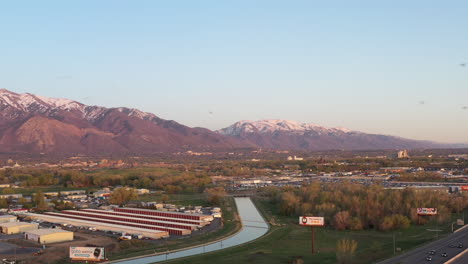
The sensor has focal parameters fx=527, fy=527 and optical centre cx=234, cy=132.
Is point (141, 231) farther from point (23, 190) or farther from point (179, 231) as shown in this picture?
point (23, 190)

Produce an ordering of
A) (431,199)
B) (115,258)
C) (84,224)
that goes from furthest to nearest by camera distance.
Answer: (431,199)
(84,224)
(115,258)

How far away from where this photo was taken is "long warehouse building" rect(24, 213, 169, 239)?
157 ft

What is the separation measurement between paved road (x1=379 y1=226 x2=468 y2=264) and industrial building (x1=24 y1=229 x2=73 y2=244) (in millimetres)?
27292

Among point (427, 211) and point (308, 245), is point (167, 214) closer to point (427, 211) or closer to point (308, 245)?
point (308, 245)

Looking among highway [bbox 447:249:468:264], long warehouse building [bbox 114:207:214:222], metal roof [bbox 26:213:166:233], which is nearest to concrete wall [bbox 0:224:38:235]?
metal roof [bbox 26:213:166:233]

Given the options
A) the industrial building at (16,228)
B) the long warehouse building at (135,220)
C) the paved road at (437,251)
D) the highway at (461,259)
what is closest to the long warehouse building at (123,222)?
the long warehouse building at (135,220)

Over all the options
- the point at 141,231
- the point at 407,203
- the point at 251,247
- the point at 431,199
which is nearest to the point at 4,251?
the point at 141,231

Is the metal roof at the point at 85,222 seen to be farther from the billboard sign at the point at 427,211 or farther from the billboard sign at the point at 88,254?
the billboard sign at the point at 427,211

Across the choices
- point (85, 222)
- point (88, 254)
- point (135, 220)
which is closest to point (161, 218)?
point (135, 220)

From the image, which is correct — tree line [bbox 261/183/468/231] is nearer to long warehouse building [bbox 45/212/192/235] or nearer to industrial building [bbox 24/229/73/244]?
long warehouse building [bbox 45/212/192/235]

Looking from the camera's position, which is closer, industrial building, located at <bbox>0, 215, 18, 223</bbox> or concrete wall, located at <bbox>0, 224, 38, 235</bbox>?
concrete wall, located at <bbox>0, 224, 38, 235</bbox>

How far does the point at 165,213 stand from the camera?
61.6 metres

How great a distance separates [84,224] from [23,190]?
43.1 metres

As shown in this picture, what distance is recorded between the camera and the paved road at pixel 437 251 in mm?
31641
